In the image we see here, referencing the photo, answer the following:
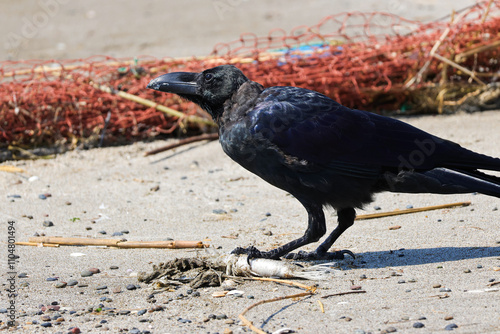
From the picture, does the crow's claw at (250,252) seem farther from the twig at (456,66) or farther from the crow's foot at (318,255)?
the twig at (456,66)

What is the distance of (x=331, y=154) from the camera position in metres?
3.64

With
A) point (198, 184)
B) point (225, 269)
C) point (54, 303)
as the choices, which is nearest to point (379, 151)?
point (225, 269)

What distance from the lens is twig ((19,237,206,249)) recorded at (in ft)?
13.7

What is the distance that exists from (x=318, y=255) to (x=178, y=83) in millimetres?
1277

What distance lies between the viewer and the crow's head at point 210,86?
382 cm

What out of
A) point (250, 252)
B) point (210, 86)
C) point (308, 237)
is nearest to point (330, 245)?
point (308, 237)

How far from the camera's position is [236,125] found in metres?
3.63

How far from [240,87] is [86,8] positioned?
35.2 ft

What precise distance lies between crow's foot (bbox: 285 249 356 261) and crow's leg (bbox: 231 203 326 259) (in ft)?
0.43

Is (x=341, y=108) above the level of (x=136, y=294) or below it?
above

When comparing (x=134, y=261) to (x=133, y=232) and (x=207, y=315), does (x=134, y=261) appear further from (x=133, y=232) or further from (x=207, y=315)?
(x=207, y=315)

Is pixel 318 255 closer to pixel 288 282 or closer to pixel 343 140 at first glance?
pixel 288 282

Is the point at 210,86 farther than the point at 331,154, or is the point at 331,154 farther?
the point at 210,86

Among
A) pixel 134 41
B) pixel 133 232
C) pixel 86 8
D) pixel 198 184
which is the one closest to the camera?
pixel 133 232
